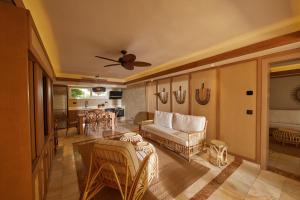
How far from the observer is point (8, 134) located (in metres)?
1.01

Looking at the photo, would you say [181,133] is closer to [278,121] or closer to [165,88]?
[165,88]

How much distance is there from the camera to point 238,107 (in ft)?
9.87

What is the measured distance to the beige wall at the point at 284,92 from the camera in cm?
462

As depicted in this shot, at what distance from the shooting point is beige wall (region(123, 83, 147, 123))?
21.7 feet

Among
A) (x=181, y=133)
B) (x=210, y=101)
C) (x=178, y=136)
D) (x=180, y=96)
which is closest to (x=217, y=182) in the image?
(x=178, y=136)

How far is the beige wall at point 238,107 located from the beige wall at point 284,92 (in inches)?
132

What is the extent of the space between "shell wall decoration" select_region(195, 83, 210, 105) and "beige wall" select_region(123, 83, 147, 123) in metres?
3.08

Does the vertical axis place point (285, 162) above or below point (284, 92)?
below

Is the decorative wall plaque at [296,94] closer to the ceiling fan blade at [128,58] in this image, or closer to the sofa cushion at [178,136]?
the sofa cushion at [178,136]

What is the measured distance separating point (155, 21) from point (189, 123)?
251 centimetres

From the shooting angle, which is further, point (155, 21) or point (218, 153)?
point (218, 153)

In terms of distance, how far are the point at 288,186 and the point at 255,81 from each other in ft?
6.11

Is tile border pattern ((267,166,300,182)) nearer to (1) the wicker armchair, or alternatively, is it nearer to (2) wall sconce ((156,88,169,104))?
(1) the wicker armchair

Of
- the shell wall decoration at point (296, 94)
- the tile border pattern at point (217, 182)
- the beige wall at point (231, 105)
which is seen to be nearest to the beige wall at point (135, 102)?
the beige wall at point (231, 105)
